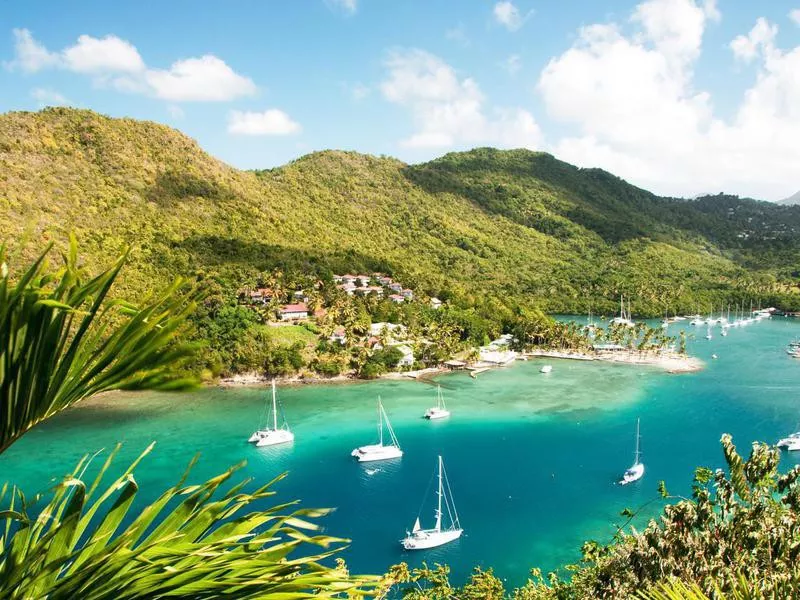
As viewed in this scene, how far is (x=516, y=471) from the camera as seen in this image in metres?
27.9

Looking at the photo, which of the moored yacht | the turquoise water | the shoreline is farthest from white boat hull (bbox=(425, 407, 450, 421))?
the shoreline

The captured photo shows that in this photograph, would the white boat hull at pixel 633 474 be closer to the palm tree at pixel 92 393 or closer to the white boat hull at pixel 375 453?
the white boat hull at pixel 375 453

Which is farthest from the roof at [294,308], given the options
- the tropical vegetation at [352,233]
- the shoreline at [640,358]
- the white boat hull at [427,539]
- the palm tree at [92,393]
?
the palm tree at [92,393]

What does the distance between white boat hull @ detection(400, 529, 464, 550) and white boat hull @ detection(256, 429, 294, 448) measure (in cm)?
1168

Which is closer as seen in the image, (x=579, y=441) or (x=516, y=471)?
(x=516, y=471)

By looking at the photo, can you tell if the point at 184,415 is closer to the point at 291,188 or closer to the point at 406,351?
the point at 406,351

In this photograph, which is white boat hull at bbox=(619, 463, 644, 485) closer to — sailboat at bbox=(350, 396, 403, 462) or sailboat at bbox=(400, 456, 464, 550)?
sailboat at bbox=(400, 456, 464, 550)

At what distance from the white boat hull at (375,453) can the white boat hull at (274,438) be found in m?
4.18

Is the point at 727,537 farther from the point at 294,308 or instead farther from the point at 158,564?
the point at 294,308

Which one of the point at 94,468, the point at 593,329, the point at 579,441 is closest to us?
the point at 94,468

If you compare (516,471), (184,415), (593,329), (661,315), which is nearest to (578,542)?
(516,471)

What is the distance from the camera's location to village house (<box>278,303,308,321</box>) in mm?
51031

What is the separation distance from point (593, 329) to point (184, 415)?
43.4 m

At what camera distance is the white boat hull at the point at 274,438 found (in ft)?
101
